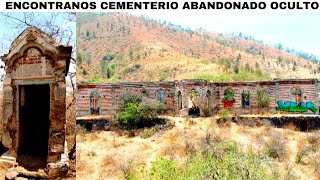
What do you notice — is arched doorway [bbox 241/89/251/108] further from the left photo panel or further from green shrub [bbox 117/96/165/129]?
the left photo panel

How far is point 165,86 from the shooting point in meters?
25.1

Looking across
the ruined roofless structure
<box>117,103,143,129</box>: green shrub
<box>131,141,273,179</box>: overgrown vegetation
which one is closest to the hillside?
<box>117,103,143,129</box>: green shrub

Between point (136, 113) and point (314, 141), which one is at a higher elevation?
point (136, 113)

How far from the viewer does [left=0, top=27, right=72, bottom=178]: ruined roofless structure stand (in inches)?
192

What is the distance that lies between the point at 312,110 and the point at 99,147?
12.3 metres

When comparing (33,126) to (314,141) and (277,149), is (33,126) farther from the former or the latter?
(314,141)

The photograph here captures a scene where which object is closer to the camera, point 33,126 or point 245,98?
point 33,126

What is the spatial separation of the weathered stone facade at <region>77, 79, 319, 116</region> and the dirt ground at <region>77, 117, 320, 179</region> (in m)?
1.87

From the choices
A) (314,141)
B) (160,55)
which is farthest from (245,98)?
(160,55)

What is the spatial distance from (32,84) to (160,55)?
40648 millimetres

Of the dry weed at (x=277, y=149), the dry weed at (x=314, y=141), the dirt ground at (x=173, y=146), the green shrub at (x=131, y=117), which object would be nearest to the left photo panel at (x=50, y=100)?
the dirt ground at (x=173, y=146)

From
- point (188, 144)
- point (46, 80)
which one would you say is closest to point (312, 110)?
point (188, 144)

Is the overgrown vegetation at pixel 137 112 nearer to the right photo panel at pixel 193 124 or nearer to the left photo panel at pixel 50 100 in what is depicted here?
the right photo panel at pixel 193 124

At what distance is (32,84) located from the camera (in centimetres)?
512
